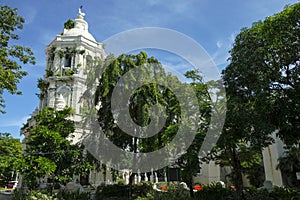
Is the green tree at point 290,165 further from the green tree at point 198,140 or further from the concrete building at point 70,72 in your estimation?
the green tree at point 198,140

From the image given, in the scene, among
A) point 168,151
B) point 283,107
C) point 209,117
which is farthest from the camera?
point 168,151

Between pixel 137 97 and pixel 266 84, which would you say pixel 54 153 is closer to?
pixel 137 97

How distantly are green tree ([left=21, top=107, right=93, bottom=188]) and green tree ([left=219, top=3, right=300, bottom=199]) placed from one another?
7.67 m

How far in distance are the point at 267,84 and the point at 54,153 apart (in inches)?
408

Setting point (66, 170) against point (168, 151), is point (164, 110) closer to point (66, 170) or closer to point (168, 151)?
point (168, 151)

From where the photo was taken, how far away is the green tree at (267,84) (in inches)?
345

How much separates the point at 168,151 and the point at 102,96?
5102mm

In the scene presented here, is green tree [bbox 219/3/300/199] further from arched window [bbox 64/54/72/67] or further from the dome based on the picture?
the dome

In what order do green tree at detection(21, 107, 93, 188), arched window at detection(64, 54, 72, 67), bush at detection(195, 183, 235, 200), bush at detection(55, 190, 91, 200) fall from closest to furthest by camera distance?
bush at detection(195, 183, 235, 200) → green tree at detection(21, 107, 93, 188) → bush at detection(55, 190, 91, 200) → arched window at detection(64, 54, 72, 67)

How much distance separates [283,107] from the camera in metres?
8.75

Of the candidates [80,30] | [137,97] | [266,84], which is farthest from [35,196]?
[80,30]

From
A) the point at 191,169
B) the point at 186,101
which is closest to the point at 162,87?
the point at 186,101

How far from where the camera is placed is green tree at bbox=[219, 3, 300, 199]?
8.77m

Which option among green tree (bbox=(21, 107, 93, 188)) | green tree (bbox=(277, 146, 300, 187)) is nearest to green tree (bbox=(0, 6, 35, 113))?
green tree (bbox=(21, 107, 93, 188))
